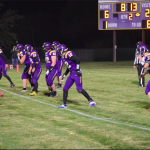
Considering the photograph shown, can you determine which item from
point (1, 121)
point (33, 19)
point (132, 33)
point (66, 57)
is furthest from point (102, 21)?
point (33, 19)

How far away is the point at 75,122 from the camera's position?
8.39 m

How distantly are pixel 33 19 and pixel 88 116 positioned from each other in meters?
75.5

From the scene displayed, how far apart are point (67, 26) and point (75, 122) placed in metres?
66.1

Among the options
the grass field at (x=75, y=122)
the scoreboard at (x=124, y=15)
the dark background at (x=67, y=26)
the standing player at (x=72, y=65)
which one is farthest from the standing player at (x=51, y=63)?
the dark background at (x=67, y=26)

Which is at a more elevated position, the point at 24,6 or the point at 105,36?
the point at 24,6

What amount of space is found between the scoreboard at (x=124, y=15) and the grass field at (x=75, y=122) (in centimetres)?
1570

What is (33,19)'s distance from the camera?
3250 inches

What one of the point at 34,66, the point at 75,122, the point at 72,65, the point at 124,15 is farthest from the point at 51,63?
the point at 124,15

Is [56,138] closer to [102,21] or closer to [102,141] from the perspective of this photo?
[102,141]

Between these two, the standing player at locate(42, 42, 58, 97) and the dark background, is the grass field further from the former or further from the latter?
the dark background

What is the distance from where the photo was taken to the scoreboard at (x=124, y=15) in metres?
27.4

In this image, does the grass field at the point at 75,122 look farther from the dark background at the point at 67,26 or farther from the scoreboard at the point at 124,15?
the dark background at the point at 67,26

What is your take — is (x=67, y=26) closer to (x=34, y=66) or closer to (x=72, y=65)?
(x=34, y=66)

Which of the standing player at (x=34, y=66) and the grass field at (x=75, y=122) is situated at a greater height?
the standing player at (x=34, y=66)
